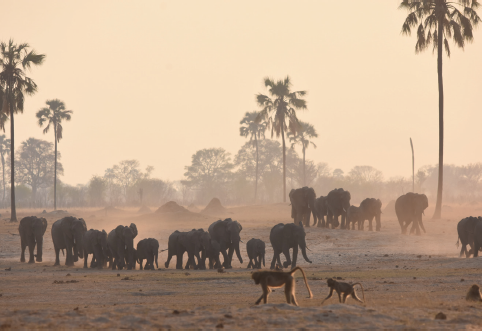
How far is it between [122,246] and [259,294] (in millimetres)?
10695

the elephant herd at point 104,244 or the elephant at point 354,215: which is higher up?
the elephant at point 354,215

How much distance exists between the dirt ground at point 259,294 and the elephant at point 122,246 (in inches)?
59.7

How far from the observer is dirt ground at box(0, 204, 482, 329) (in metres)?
9.84

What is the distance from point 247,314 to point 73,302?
198 inches

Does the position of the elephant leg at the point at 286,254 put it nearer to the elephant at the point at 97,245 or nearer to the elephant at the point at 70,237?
the elephant at the point at 97,245

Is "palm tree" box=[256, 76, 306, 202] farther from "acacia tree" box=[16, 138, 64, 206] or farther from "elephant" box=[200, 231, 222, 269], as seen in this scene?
"acacia tree" box=[16, 138, 64, 206]

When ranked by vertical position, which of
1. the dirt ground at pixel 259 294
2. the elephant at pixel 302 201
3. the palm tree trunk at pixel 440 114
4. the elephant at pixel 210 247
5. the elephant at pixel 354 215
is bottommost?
the dirt ground at pixel 259 294

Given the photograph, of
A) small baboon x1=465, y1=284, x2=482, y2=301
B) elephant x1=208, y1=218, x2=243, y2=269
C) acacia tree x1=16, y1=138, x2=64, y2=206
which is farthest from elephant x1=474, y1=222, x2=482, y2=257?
acacia tree x1=16, y1=138, x2=64, y2=206

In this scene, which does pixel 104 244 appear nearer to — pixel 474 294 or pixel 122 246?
pixel 122 246

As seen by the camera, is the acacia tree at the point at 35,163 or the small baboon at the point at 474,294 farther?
the acacia tree at the point at 35,163

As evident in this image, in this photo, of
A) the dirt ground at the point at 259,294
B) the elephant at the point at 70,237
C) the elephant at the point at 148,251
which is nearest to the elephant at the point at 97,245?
the elephant at the point at 70,237

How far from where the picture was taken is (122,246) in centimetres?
2412

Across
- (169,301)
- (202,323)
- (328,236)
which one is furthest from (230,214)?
(202,323)

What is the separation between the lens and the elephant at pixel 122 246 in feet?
78.0
